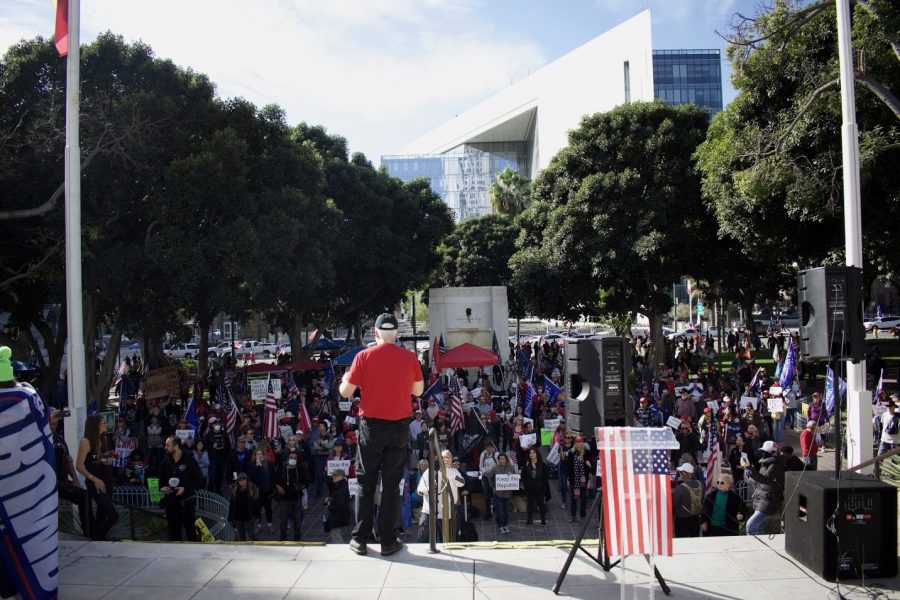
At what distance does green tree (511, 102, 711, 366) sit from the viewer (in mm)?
28156

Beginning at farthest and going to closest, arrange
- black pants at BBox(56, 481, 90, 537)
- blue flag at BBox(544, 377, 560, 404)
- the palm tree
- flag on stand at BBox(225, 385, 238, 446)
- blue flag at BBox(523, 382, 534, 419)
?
the palm tree → blue flag at BBox(523, 382, 534, 419) → blue flag at BBox(544, 377, 560, 404) → flag on stand at BBox(225, 385, 238, 446) → black pants at BBox(56, 481, 90, 537)

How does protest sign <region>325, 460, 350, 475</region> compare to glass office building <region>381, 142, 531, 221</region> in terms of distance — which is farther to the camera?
glass office building <region>381, 142, 531, 221</region>

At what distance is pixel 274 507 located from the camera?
14703mm

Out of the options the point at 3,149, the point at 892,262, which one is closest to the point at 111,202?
A: the point at 3,149

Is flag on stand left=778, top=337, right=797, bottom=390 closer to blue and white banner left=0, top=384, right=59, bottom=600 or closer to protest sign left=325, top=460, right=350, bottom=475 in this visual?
protest sign left=325, top=460, right=350, bottom=475

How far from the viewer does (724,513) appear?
10117 mm

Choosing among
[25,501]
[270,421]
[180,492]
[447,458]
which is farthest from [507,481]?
[25,501]

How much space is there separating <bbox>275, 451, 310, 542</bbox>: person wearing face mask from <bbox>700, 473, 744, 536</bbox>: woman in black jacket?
611 centimetres

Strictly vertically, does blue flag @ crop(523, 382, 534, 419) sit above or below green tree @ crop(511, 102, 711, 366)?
below

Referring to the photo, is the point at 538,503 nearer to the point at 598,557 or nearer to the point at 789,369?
the point at 598,557

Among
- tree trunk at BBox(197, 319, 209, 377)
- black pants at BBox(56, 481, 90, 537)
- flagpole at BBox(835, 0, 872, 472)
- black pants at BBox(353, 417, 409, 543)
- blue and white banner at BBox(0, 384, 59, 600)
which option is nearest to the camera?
blue and white banner at BBox(0, 384, 59, 600)

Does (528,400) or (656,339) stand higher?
(656,339)

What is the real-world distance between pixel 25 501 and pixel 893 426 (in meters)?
15.0

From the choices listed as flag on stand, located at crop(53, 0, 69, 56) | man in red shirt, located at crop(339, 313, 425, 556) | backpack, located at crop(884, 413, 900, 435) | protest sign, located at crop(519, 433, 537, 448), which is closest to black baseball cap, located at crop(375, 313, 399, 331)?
man in red shirt, located at crop(339, 313, 425, 556)
